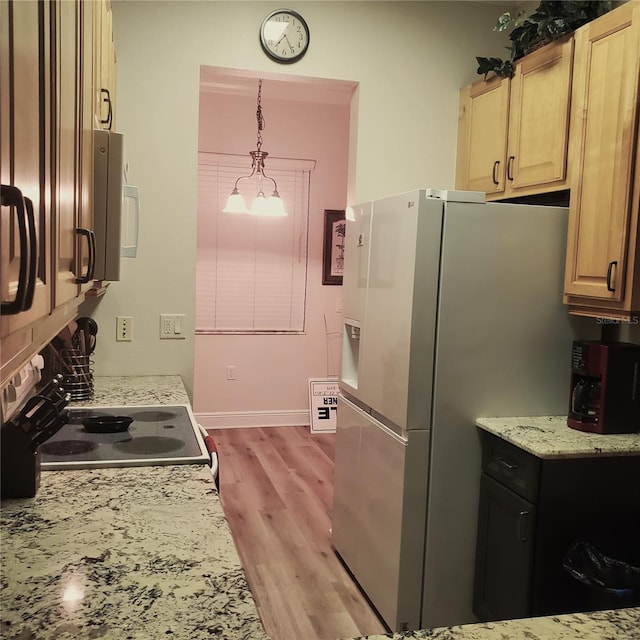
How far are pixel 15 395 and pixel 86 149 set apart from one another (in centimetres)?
84

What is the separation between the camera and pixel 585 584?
212cm

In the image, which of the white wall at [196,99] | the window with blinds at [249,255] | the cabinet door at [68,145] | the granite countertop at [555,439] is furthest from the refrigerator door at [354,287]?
the window with blinds at [249,255]

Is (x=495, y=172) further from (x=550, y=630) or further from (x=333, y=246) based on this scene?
(x=333, y=246)

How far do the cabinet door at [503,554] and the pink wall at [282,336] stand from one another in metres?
3.31

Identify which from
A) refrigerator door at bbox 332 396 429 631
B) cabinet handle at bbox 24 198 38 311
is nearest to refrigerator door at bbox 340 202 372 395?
refrigerator door at bbox 332 396 429 631

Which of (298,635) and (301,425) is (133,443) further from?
(301,425)

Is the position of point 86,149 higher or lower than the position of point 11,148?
higher

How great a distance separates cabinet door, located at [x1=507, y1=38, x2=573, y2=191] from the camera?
102 inches

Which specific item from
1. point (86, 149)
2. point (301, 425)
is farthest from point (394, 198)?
point (301, 425)

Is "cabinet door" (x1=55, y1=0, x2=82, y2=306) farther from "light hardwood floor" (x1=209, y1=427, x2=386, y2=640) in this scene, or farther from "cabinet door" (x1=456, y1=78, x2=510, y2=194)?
"cabinet door" (x1=456, y1=78, x2=510, y2=194)

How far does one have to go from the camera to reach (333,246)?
569 centimetres

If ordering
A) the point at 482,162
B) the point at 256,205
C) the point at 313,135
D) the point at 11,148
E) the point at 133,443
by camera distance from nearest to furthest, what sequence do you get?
the point at 11,148 < the point at 133,443 < the point at 482,162 < the point at 256,205 < the point at 313,135

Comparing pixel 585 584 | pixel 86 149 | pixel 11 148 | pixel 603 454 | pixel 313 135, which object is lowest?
pixel 585 584

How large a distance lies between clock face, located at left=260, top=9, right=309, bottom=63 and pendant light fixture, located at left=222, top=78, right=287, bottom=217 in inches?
61.5
